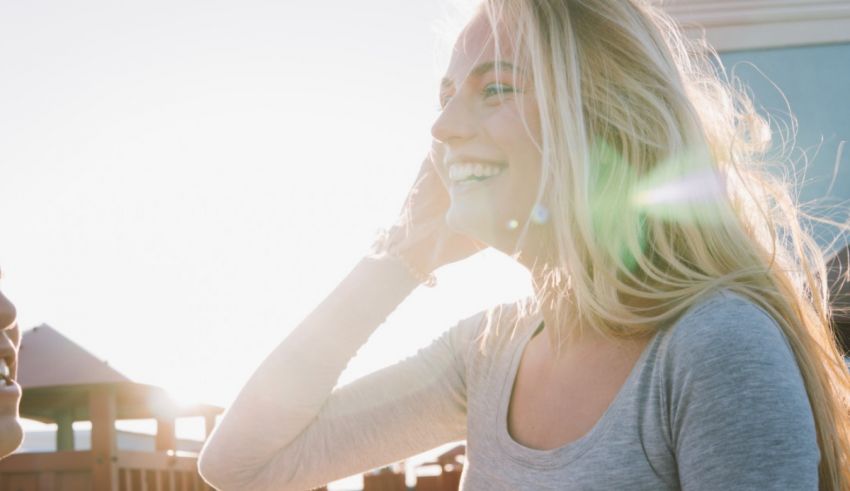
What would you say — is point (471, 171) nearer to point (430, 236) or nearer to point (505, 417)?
point (430, 236)

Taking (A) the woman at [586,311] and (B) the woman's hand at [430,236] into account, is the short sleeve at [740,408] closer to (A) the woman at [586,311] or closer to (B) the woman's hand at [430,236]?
(A) the woman at [586,311]

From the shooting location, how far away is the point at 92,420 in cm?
762

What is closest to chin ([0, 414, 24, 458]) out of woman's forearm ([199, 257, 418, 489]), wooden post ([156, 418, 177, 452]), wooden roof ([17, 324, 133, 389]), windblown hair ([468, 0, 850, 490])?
woman's forearm ([199, 257, 418, 489])

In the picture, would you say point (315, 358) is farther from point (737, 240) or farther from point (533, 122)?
point (737, 240)

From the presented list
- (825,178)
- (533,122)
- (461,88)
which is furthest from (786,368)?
(825,178)

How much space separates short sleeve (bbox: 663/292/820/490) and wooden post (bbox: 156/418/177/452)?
7.74m

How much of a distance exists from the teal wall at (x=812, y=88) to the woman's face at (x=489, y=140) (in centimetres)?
501

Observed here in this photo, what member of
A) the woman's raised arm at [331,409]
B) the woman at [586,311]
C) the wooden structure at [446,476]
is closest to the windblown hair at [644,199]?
the woman at [586,311]

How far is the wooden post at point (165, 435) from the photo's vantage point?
8.49 meters

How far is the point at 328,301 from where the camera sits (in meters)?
2.20

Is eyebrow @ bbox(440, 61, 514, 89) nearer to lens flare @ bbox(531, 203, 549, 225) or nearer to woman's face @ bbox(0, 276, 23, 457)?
lens flare @ bbox(531, 203, 549, 225)

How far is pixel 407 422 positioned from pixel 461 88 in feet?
2.53

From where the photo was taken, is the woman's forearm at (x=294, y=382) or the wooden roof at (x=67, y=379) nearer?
the woman's forearm at (x=294, y=382)

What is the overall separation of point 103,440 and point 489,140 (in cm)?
634
